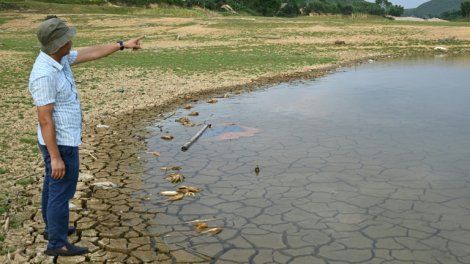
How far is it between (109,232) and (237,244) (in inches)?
50.1

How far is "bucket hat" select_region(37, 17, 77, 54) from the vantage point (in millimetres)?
3855

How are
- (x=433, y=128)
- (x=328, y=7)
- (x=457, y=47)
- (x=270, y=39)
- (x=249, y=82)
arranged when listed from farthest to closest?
(x=328, y=7)
(x=270, y=39)
(x=457, y=47)
(x=249, y=82)
(x=433, y=128)

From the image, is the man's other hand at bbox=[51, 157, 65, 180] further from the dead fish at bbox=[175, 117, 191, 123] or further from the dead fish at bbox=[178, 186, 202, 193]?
the dead fish at bbox=[175, 117, 191, 123]

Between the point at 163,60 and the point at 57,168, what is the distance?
17.1 metres

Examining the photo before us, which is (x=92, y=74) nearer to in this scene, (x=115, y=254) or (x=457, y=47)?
(x=115, y=254)

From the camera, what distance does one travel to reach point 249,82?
50.8 ft

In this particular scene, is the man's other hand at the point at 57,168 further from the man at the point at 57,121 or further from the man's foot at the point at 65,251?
the man's foot at the point at 65,251

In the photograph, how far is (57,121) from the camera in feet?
13.1

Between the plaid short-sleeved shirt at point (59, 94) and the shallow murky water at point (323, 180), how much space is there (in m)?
1.51

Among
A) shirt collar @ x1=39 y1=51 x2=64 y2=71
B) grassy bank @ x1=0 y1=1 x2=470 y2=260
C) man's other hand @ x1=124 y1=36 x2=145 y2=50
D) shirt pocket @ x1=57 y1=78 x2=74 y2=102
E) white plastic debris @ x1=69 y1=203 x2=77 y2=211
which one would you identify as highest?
man's other hand @ x1=124 y1=36 x2=145 y2=50

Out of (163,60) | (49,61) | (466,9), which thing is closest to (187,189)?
(49,61)

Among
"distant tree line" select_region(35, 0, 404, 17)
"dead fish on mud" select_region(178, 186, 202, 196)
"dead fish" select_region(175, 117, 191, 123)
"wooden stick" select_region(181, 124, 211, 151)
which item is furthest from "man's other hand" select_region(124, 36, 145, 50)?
"distant tree line" select_region(35, 0, 404, 17)

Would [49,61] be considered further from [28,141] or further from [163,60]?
[163,60]

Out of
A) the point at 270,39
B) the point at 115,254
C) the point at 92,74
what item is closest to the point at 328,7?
the point at 270,39
